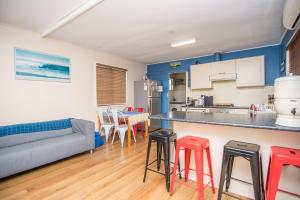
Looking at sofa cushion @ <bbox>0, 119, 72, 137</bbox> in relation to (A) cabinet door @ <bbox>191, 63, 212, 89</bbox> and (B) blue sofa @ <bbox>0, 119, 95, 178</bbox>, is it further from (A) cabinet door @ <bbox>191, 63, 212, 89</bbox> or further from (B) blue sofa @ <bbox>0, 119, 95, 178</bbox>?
(A) cabinet door @ <bbox>191, 63, 212, 89</bbox>

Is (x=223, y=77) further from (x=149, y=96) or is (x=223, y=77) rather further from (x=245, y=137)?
(x=245, y=137)

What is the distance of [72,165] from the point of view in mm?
2734

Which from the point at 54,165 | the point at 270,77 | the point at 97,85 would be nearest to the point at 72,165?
the point at 54,165

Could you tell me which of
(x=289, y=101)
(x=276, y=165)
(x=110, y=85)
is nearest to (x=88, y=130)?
(x=110, y=85)

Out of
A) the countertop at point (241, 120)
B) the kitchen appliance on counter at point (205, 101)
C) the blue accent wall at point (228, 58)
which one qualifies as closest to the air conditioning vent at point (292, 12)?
the countertop at point (241, 120)

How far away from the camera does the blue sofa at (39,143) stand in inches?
89.9

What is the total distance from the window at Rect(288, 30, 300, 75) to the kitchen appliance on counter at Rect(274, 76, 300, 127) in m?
1.71

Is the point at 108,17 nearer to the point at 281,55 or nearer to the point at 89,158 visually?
the point at 89,158

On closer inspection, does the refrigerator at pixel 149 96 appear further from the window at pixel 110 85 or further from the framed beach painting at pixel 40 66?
the framed beach painting at pixel 40 66

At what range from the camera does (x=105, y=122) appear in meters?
4.38

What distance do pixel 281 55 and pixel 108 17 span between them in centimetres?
413

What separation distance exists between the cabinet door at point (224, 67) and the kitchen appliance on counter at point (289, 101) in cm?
296

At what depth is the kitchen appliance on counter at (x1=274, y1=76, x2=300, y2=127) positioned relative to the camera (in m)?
1.35

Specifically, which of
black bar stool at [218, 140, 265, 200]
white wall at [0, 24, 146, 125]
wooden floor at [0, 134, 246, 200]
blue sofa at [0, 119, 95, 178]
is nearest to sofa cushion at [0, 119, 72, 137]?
blue sofa at [0, 119, 95, 178]
